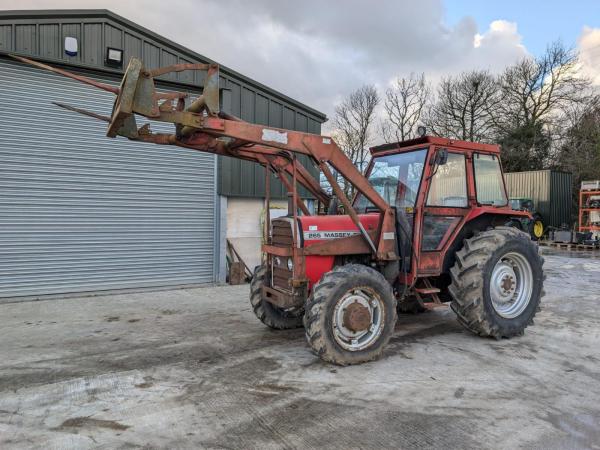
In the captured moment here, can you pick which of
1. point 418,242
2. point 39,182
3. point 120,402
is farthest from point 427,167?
point 39,182

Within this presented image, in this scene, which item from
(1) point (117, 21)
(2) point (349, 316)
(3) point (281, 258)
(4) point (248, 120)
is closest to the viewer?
(2) point (349, 316)

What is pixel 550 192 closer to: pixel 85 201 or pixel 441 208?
pixel 441 208

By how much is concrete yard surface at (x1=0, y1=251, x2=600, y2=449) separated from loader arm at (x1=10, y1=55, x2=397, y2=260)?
154 centimetres

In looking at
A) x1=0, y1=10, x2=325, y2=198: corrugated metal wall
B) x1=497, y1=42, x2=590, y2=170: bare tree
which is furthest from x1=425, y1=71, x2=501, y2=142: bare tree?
x1=0, y1=10, x2=325, y2=198: corrugated metal wall

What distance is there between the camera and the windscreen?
5.45 metres

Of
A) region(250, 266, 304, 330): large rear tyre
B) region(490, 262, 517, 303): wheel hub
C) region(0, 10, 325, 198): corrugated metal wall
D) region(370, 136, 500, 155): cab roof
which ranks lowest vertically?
region(250, 266, 304, 330): large rear tyre

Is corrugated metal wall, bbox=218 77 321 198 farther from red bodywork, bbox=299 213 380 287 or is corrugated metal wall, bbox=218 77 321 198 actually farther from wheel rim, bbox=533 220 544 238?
wheel rim, bbox=533 220 544 238

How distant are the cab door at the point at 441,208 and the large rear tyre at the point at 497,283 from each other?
0.87 ft

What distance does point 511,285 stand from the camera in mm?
5645

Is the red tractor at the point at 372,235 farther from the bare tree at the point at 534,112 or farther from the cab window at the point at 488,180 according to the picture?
the bare tree at the point at 534,112

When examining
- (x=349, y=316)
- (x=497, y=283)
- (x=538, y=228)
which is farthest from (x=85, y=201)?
(x=538, y=228)

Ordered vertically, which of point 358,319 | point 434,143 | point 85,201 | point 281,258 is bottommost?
point 358,319

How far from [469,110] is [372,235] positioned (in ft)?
87.1

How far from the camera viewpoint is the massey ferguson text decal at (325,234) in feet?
16.2
